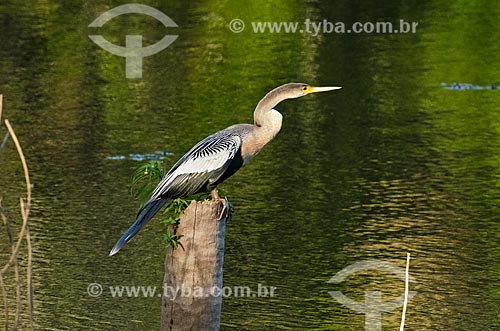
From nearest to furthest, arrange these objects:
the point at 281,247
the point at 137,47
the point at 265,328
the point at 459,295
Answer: the point at 265,328, the point at 459,295, the point at 281,247, the point at 137,47

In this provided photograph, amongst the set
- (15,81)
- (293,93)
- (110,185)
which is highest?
(15,81)

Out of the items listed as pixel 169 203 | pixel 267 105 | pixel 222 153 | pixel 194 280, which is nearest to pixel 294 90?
pixel 267 105

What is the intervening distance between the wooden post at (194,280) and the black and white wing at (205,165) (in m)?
0.46

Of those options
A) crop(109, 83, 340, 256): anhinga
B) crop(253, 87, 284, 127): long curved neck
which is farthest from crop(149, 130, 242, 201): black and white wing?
crop(253, 87, 284, 127): long curved neck

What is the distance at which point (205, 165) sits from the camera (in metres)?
6.65

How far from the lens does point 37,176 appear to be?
12102 millimetres

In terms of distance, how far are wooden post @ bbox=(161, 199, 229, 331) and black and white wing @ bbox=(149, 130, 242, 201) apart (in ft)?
1.51

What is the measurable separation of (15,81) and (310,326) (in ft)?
27.4

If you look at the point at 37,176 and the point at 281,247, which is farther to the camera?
the point at 37,176

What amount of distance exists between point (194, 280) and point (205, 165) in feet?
2.77

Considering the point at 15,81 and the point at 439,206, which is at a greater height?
the point at 15,81

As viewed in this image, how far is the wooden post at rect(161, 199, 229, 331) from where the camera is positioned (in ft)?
19.6

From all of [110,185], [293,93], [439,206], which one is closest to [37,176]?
[110,185]

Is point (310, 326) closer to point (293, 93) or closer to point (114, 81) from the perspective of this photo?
point (293, 93)
